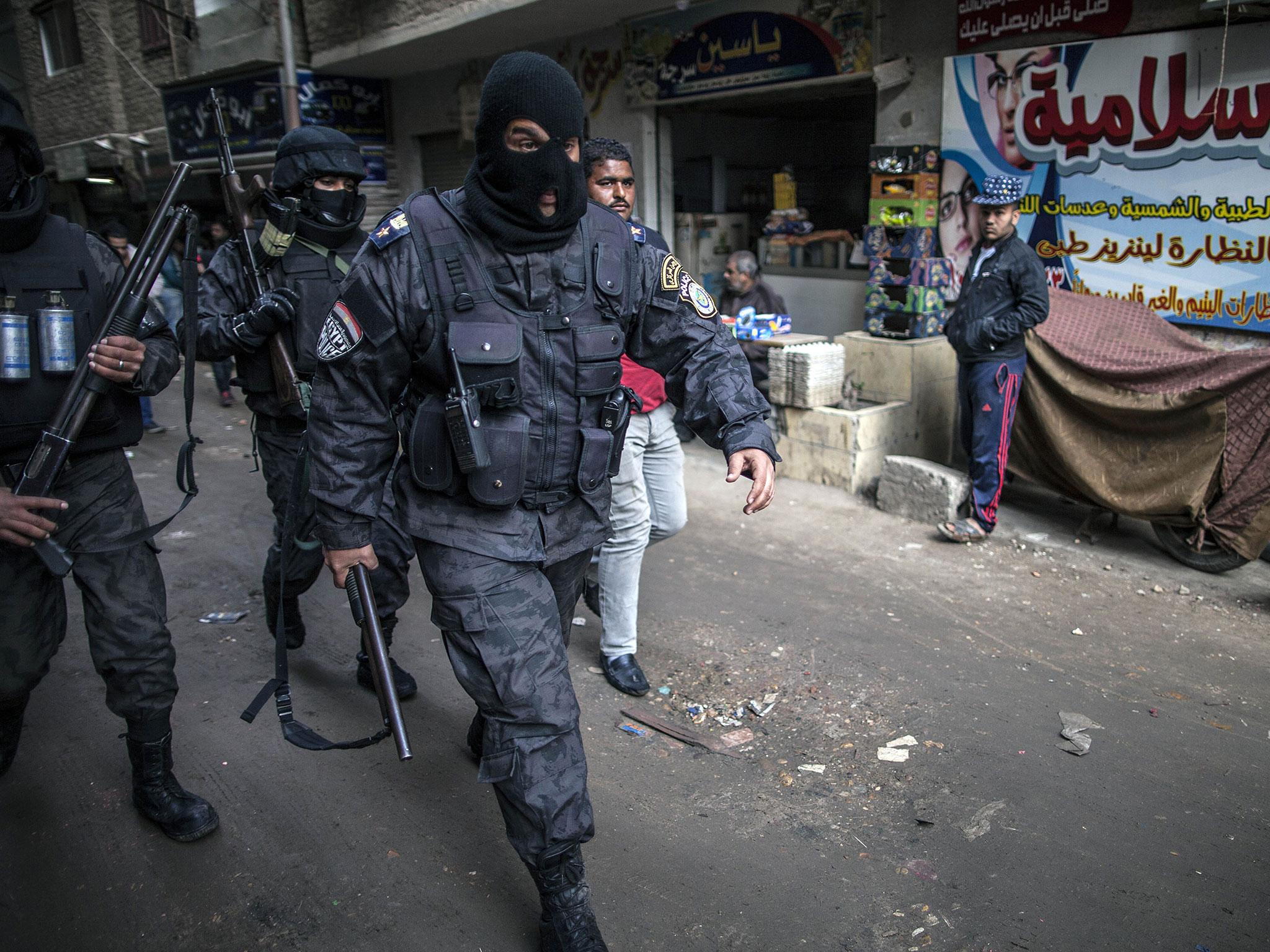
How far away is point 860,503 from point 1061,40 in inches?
120

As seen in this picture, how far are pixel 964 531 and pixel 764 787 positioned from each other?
2.64m

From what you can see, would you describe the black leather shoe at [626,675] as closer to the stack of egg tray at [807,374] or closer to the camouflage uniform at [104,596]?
A: the camouflage uniform at [104,596]

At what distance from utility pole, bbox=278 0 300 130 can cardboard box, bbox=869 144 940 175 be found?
6.95 metres

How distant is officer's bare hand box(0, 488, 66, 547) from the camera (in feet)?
8.09

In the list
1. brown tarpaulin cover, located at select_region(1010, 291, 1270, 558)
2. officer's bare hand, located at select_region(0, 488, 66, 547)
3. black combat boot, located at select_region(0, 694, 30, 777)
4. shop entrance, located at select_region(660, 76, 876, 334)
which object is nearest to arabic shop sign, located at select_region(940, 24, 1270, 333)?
brown tarpaulin cover, located at select_region(1010, 291, 1270, 558)

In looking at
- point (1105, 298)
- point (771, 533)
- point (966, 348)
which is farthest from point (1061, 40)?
point (771, 533)

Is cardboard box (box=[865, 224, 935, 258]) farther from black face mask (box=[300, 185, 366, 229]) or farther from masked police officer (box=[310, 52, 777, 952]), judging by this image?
masked police officer (box=[310, 52, 777, 952])

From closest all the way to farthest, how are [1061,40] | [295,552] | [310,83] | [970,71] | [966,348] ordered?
1. [295,552]
2. [966,348]
3. [1061,40]
4. [970,71]
5. [310,83]

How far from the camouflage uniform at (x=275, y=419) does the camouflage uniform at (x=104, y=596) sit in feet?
2.22

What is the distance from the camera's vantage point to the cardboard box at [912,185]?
21.3ft

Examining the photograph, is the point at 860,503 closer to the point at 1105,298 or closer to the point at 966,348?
the point at 966,348

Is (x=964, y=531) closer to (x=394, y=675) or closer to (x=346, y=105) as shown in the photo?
(x=394, y=675)

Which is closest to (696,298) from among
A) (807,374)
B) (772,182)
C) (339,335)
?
(339,335)

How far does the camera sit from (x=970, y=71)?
6.23m
